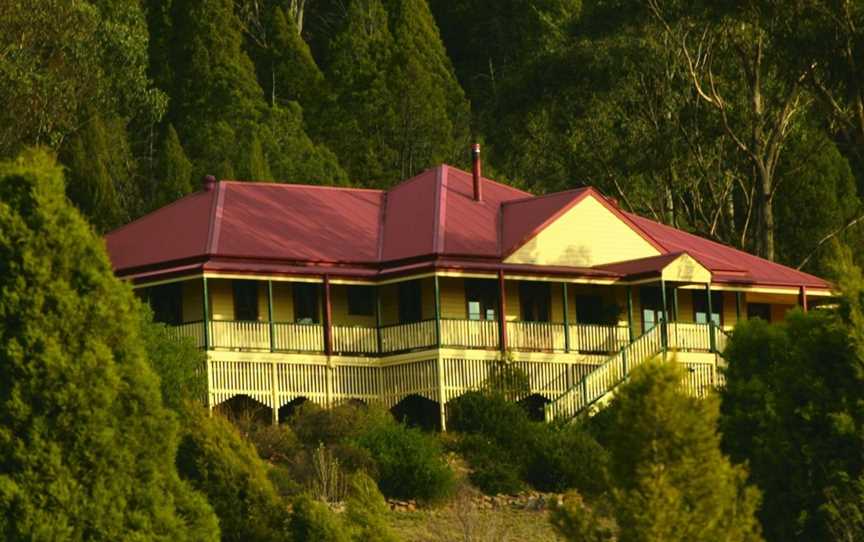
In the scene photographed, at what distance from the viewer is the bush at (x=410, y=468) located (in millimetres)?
42562

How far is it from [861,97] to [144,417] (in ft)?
96.4

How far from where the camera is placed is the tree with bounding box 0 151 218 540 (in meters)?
26.9

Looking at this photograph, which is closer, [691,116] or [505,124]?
[691,116]

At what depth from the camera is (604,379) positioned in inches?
1982

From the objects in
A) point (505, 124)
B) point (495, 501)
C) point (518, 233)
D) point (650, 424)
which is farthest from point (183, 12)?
point (650, 424)

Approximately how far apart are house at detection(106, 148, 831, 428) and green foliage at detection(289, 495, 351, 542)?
15.7m

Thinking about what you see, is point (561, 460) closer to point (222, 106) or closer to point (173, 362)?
point (173, 362)

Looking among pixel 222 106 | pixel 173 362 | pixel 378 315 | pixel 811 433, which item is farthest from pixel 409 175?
pixel 811 433

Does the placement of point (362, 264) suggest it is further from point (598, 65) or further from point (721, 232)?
point (721, 232)

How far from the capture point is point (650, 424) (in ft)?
86.9

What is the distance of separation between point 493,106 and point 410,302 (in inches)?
1155

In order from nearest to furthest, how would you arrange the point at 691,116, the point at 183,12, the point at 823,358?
the point at 823,358
the point at 691,116
the point at 183,12

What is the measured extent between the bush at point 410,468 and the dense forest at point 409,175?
0.20 ft

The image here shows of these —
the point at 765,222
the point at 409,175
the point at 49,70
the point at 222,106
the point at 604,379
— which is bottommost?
the point at 604,379
